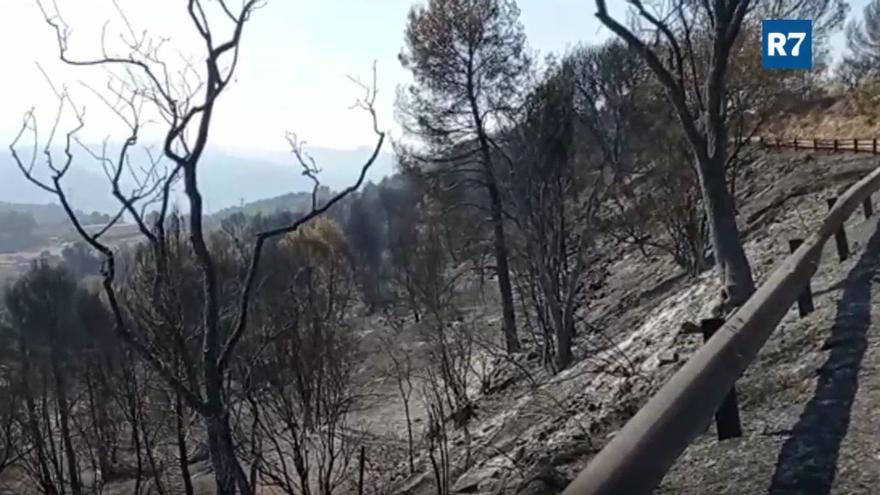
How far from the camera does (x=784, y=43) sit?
18.8m

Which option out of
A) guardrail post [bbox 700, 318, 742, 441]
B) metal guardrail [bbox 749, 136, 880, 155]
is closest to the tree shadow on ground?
guardrail post [bbox 700, 318, 742, 441]

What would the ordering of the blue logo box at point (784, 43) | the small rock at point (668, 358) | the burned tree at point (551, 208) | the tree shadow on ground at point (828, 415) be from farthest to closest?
the blue logo box at point (784, 43) → the burned tree at point (551, 208) → the small rock at point (668, 358) → the tree shadow on ground at point (828, 415)

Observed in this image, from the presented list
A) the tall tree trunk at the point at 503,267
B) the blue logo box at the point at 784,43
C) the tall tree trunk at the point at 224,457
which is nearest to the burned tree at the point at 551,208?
the tall tree trunk at the point at 503,267

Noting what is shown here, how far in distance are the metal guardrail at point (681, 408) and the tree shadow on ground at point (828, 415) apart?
0.42 meters

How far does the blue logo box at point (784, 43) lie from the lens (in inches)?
717

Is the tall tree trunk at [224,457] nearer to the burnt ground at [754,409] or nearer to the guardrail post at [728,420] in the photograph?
the burnt ground at [754,409]

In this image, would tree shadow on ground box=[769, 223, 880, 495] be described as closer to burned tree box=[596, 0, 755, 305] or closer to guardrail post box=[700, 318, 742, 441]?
guardrail post box=[700, 318, 742, 441]

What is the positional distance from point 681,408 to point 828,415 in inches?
66.8

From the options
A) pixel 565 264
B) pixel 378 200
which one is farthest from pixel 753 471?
pixel 378 200

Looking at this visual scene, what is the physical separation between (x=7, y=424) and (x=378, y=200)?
251 feet

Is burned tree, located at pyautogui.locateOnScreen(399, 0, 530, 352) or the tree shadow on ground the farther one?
burned tree, located at pyautogui.locateOnScreen(399, 0, 530, 352)

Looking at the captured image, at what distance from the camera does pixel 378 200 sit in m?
89.3

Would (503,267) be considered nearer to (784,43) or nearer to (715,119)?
(784,43)

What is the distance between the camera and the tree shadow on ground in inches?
135
